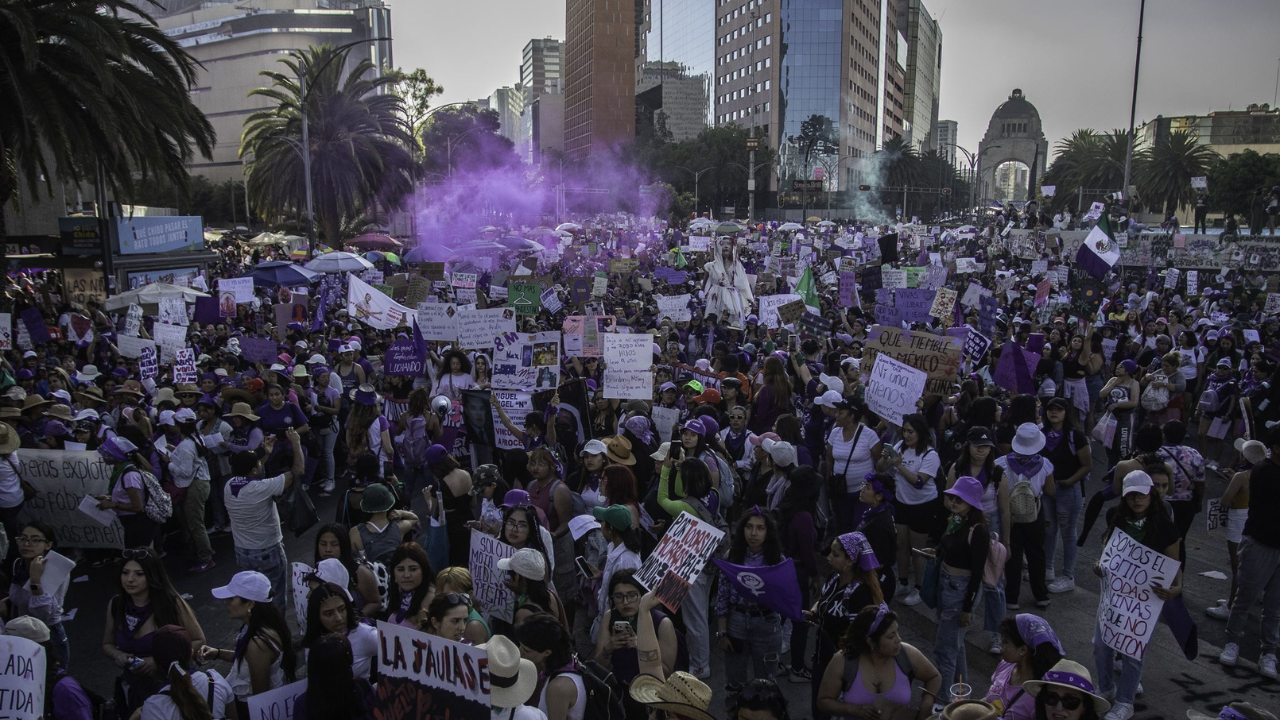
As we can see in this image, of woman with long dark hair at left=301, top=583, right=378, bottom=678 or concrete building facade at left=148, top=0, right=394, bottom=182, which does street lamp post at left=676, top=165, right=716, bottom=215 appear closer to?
concrete building facade at left=148, top=0, right=394, bottom=182

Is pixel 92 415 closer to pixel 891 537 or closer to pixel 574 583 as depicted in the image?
pixel 574 583

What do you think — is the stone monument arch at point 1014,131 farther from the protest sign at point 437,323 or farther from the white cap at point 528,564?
the white cap at point 528,564

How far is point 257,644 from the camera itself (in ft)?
14.1

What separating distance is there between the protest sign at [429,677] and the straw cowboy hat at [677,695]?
0.67m

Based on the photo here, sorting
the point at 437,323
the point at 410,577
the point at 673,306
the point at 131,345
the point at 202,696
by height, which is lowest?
the point at 202,696

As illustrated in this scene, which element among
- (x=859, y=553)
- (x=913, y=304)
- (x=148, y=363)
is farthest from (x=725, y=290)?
(x=859, y=553)

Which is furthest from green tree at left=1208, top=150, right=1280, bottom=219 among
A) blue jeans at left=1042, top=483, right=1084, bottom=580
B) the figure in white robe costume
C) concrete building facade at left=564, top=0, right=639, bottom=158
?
concrete building facade at left=564, top=0, right=639, bottom=158

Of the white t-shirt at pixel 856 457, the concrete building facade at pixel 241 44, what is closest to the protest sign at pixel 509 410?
the white t-shirt at pixel 856 457

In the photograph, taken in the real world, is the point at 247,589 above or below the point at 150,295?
below

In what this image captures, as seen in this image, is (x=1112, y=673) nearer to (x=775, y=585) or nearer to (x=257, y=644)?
(x=775, y=585)

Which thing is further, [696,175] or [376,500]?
[696,175]

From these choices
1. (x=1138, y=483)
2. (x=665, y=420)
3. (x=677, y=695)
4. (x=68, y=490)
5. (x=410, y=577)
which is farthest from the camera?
(x=665, y=420)

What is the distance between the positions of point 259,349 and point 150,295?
6.81 m

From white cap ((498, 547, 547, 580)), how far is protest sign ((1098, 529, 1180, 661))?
344 centimetres
